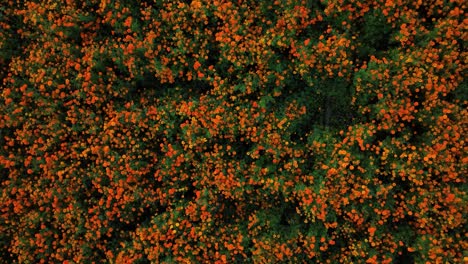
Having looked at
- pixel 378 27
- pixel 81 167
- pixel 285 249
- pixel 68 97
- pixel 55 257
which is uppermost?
pixel 378 27

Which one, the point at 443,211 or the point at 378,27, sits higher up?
the point at 378,27

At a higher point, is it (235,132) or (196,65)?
(196,65)

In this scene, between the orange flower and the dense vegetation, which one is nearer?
the dense vegetation

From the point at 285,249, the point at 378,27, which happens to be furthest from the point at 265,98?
the point at 285,249

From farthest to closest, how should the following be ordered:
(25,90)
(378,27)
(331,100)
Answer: (25,90)
(331,100)
(378,27)

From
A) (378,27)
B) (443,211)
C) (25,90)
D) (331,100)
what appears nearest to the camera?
(443,211)

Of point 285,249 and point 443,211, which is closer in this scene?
point 443,211

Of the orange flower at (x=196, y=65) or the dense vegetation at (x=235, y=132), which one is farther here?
the orange flower at (x=196, y=65)

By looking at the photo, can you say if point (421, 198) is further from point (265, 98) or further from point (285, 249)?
point (265, 98)
